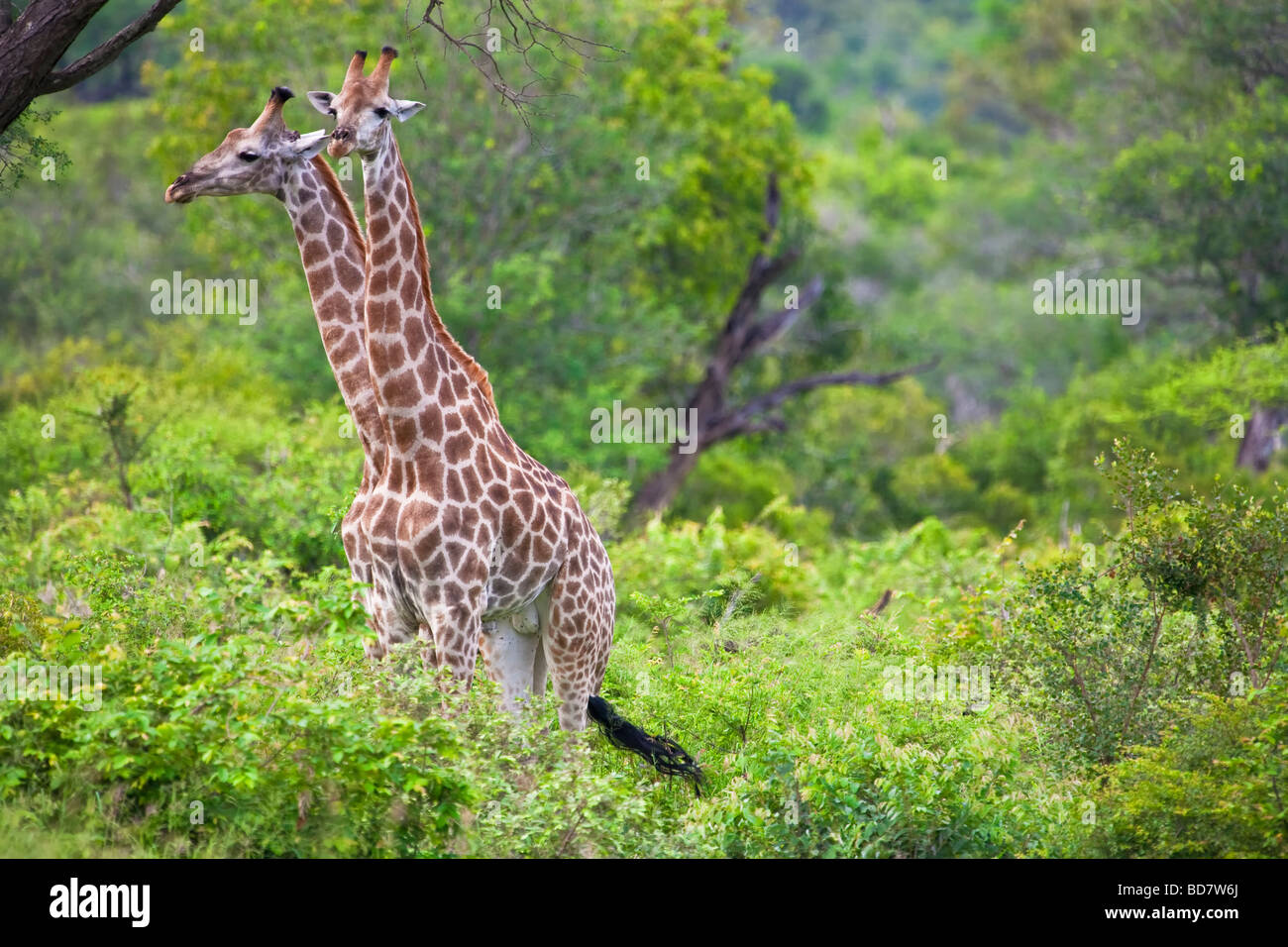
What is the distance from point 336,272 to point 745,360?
18272mm

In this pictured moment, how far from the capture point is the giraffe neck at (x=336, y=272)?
26.5 feet

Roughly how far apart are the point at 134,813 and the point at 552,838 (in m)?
1.94

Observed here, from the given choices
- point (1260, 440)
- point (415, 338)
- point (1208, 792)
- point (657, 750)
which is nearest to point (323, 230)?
point (415, 338)

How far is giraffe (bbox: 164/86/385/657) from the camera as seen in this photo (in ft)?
25.8

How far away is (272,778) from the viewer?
673 cm

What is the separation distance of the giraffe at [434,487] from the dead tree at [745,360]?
51.7ft

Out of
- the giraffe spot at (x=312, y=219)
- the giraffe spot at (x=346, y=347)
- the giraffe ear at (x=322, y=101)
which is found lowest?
the giraffe spot at (x=346, y=347)

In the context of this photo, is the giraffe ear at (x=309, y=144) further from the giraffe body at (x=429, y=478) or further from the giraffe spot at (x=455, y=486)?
the giraffe spot at (x=455, y=486)

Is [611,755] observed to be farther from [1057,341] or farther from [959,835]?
[1057,341]

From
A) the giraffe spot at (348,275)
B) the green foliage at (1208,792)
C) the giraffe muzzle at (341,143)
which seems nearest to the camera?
the green foliage at (1208,792)

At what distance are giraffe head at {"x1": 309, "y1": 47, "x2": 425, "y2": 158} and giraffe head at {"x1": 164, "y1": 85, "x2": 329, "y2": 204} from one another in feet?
1.09

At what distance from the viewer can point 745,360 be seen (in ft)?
86.0

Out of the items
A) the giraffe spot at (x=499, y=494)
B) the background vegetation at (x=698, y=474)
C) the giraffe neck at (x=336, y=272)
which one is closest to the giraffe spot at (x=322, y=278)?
the giraffe neck at (x=336, y=272)

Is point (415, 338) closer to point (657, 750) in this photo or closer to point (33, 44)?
point (33, 44)
